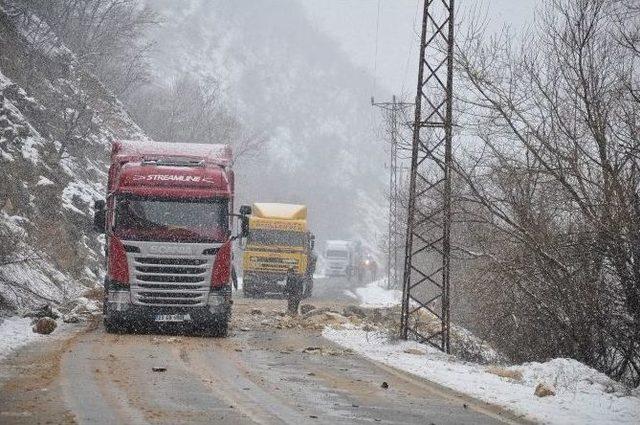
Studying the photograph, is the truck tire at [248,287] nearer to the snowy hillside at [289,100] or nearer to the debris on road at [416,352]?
the debris on road at [416,352]

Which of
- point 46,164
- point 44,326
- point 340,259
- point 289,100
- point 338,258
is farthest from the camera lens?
point 289,100

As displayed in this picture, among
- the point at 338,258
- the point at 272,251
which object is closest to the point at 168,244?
the point at 272,251

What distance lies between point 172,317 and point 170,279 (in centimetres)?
77

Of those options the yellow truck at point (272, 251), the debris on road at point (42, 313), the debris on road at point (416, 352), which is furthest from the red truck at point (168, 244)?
the yellow truck at point (272, 251)

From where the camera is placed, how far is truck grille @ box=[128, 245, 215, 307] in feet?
54.3

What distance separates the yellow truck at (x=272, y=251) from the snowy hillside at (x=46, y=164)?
6.55 m

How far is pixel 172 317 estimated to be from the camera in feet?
55.1

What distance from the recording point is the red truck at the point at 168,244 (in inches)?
652

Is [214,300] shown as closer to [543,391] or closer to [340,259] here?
[543,391]

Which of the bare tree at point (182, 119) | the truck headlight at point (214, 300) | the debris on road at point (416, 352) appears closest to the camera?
the debris on road at point (416, 352)

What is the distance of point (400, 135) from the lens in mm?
20078

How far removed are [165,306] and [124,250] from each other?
1363 millimetres

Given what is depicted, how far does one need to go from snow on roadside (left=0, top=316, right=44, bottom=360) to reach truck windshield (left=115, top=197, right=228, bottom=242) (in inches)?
99.3

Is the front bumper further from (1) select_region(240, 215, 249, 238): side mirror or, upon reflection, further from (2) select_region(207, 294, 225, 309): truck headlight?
(1) select_region(240, 215, 249, 238): side mirror
